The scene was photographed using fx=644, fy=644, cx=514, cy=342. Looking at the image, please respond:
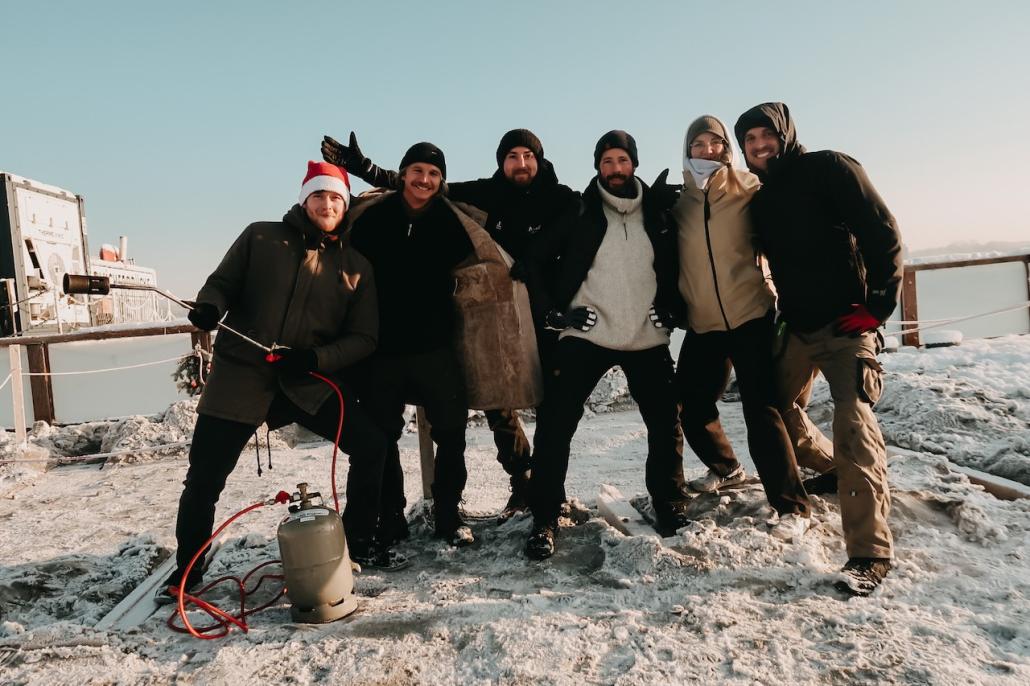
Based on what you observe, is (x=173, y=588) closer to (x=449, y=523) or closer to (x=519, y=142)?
(x=449, y=523)

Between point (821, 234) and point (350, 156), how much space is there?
2537 millimetres

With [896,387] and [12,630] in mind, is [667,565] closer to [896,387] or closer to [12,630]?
[12,630]

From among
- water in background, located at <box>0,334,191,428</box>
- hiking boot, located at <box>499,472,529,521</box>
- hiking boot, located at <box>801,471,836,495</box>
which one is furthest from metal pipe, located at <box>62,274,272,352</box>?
water in background, located at <box>0,334,191,428</box>

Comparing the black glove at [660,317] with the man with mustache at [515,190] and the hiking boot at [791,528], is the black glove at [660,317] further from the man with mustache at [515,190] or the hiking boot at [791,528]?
the hiking boot at [791,528]

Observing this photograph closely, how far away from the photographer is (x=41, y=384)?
8383 millimetres

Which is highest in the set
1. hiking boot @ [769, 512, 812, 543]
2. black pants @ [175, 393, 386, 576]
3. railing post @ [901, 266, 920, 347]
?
railing post @ [901, 266, 920, 347]

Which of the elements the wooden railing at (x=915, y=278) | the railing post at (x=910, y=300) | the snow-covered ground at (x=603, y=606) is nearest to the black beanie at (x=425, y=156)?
the snow-covered ground at (x=603, y=606)

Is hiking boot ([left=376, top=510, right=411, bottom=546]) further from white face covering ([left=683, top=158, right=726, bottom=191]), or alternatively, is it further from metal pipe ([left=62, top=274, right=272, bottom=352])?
white face covering ([left=683, top=158, right=726, bottom=191])

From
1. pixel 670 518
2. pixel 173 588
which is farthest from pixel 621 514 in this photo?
pixel 173 588

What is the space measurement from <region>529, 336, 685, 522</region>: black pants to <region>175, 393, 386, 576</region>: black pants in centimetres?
84

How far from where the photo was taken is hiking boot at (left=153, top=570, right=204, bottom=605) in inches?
110

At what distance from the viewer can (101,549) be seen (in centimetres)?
400

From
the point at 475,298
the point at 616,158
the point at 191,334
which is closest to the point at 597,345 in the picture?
the point at 475,298

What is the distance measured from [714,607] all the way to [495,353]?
1.71 meters
